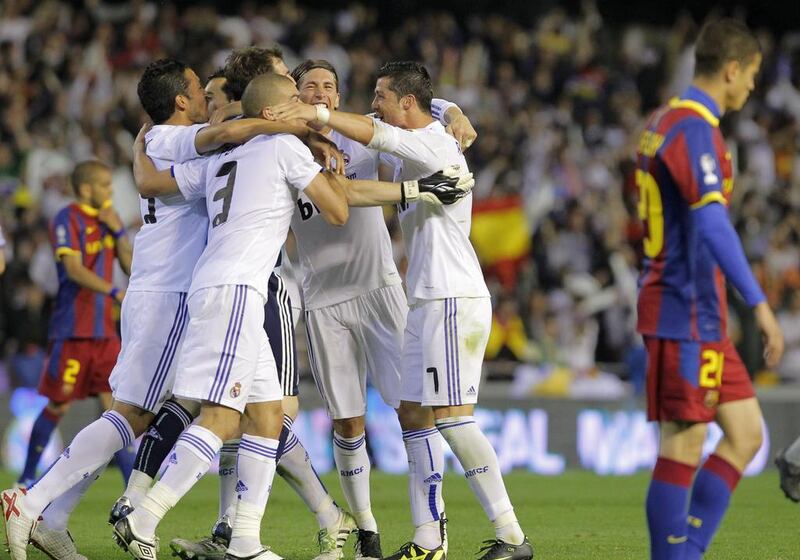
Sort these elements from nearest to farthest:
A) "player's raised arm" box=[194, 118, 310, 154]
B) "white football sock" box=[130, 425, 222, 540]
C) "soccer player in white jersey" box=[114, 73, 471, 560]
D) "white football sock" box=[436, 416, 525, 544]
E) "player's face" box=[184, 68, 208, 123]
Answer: "white football sock" box=[130, 425, 222, 540]
"soccer player in white jersey" box=[114, 73, 471, 560]
"player's raised arm" box=[194, 118, 310, 154]
"white football sock" box=[436, 416, 525, 544]
"player's face" box=[184, 68, 208, 123]

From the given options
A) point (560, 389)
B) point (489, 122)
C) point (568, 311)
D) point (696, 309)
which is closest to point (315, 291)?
point (696, 309)

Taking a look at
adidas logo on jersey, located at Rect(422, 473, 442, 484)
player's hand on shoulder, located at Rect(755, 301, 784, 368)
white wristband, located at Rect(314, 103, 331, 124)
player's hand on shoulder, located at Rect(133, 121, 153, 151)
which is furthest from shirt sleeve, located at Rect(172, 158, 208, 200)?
player's hand on shoulder, located at Rect(755, 301, 784, 368)

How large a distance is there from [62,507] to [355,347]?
1723 mm

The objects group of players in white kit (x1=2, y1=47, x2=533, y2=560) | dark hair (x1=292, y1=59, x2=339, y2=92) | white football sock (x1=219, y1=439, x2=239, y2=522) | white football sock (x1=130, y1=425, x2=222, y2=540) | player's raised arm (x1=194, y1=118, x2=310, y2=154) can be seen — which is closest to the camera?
white football sock (x1=130, y1=425, x2=222, y2=540)

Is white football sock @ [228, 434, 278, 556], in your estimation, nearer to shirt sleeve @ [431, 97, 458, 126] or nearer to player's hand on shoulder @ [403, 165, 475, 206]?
player's hand on shoulder @ [403, 165, 475, 206]

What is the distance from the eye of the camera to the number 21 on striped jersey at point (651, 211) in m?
5.39

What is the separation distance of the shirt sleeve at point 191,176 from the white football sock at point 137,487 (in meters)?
1.40

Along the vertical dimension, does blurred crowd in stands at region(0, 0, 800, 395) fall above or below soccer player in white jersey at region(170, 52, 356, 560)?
above

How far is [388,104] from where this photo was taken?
6.88m

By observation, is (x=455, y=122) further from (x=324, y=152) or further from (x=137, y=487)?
(x=137, y=487)

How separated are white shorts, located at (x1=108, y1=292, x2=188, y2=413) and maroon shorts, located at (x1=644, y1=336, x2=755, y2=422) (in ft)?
8.13

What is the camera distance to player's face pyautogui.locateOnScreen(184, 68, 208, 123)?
693 cm

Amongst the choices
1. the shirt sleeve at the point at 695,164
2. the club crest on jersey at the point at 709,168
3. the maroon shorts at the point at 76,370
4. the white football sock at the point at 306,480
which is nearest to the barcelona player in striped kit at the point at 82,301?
the maroon shorts at the point at 76,370

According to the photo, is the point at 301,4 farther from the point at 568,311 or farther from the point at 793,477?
the point at 793,477
